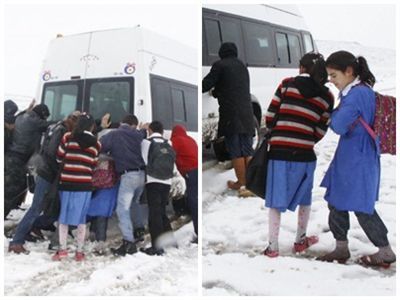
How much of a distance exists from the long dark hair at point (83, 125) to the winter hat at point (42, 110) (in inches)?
16.2

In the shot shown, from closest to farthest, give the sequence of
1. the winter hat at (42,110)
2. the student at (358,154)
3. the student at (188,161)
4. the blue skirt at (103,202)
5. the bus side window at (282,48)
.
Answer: the student at (358,154), the student at (188,161), the blue skirt at (103,202), the winter hat at (42,110), the bus side window at (282,48)

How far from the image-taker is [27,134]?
277 centimetres

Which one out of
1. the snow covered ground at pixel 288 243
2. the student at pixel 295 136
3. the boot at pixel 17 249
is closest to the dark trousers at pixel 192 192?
the snow covered ground at pixel 288 243

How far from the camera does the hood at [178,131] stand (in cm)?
263

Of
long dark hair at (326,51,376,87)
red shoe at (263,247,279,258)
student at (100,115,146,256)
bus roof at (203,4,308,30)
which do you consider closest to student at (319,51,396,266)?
long dark hair at (326,51,376,87)

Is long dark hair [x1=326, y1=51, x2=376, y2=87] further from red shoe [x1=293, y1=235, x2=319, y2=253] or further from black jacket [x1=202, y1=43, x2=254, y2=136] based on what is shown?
red shoe [x1=293, y1=235, x2=319, y2=253]

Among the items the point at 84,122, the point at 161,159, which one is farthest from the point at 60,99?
the point at 161,159

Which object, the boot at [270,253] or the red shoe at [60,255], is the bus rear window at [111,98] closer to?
the red shoe at [60,255]

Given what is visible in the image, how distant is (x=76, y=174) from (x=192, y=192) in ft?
2.23

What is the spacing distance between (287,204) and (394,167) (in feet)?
1.90

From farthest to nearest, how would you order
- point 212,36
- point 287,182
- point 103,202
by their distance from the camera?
point 103,202 < point 212,36 < point 287,182

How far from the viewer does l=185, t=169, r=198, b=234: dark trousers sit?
8.06ft

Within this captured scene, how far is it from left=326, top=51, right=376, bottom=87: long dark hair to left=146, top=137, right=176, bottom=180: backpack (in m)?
1.02

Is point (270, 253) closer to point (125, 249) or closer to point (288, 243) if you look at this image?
point (288, 243)
